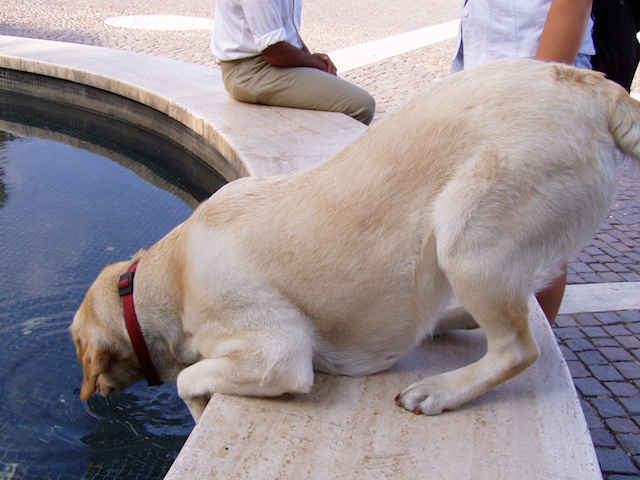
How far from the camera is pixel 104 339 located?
273 centimetres

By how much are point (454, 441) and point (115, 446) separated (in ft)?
5.29

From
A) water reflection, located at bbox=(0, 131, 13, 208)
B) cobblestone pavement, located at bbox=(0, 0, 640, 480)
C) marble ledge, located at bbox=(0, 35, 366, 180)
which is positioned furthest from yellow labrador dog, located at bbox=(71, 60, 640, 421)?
water reflection, located at bbox=(0, 131, 13, 208)

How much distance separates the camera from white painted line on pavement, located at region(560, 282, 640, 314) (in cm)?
405

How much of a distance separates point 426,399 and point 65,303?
8.13ft

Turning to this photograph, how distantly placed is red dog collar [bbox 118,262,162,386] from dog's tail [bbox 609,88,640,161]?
6.50 feet

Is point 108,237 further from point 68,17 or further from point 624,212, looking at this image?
point 68,17

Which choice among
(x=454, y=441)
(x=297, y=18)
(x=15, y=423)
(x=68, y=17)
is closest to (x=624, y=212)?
(x=297, y=18)

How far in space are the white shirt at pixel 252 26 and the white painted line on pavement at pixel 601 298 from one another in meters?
3.28

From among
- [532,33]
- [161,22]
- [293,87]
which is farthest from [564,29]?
[161,22]

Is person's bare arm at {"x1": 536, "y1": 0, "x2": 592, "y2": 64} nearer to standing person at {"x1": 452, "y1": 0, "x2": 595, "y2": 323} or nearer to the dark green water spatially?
standing person at {"x1": 452, "y1": 0, "x2": 595, "y2": 323}

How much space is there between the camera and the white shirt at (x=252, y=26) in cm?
553

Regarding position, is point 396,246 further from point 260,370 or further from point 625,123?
point 625,123

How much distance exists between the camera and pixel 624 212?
215 inches

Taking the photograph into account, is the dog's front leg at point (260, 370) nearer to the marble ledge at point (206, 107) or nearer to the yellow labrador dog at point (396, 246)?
the yellow labrador dog at point (396, 246)
